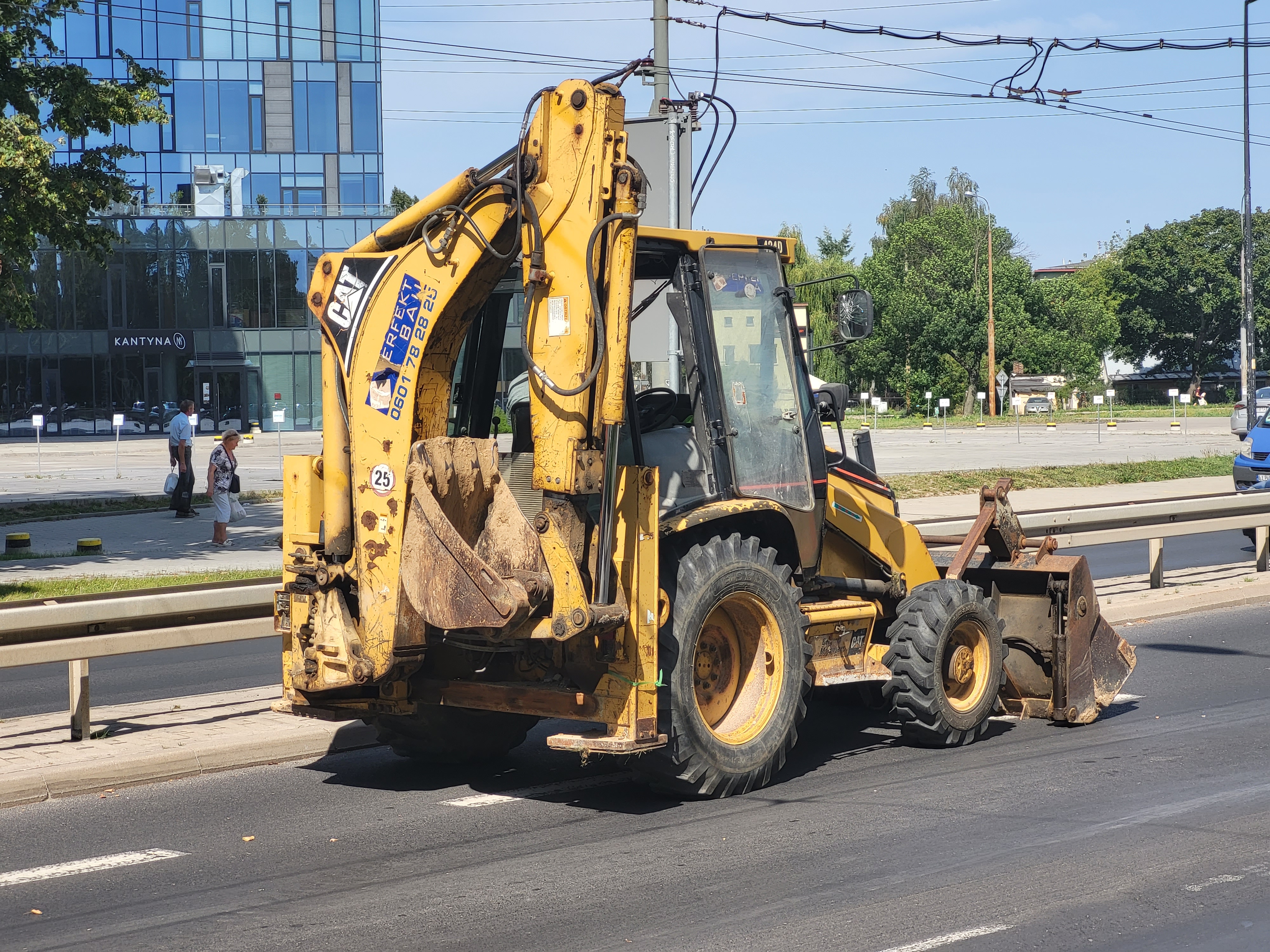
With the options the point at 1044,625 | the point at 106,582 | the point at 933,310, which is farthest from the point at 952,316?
the point at 1044,625

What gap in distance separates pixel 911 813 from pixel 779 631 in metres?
1.12

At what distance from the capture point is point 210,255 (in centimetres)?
5506

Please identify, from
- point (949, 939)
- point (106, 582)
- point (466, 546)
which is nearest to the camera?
point (949, 939)

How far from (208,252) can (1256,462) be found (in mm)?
43867

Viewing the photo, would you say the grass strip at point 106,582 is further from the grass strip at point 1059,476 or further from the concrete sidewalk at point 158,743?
the grass strip at point 1059,476

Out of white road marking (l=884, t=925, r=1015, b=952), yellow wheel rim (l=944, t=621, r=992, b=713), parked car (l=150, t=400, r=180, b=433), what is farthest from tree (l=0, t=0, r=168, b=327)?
parked car (l=150, t=400, r=180, b=433)

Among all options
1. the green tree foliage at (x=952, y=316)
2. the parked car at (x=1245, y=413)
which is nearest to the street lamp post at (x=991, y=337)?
the green tree foliage at (x=952, y=316)

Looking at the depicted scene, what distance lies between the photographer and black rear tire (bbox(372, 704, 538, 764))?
7488 millimetres

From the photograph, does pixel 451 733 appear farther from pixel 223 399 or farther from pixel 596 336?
pixel 223 399

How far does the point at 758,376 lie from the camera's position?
755 cm

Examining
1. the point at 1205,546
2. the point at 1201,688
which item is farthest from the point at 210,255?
the point at 1201,688

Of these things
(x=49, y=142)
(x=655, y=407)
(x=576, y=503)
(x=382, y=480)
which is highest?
(x=49, y=142)

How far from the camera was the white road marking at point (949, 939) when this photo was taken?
4730mm

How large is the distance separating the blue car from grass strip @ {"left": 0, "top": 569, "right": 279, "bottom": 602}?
14.6 m
